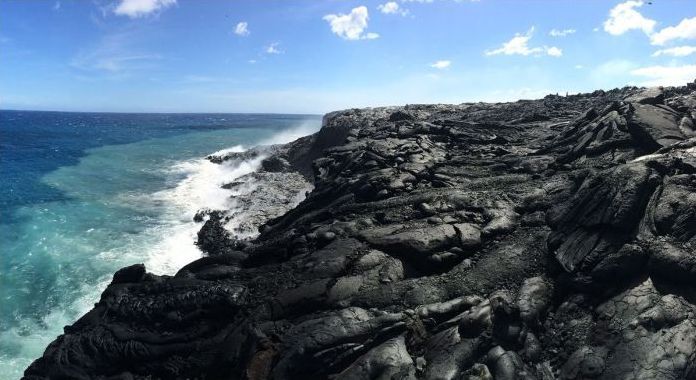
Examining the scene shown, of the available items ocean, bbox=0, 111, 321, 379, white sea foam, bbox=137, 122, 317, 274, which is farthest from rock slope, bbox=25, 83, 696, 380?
white sea foam, bbox=137, 122, 317, 274

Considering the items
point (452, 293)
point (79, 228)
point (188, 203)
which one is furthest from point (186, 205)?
point (452, 293)

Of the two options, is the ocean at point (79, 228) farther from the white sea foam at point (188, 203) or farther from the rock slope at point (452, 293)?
the rock slope at point (452, 293)

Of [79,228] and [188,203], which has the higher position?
[188,203]

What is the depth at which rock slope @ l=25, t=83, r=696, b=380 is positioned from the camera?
1270 centimetres

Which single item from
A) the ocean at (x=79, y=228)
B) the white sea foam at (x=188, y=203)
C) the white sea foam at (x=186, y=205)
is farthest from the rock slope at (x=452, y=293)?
the white sea foam at (x=186, y=205)

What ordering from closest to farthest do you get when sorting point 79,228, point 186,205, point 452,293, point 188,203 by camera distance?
point 452,293, point 79,228, point 186,205, point 188,203

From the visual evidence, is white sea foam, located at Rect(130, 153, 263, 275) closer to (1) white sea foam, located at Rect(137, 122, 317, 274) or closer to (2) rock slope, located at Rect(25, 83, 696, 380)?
→ (1) white sea foam, located at Rect(137, 122, 317, 274)

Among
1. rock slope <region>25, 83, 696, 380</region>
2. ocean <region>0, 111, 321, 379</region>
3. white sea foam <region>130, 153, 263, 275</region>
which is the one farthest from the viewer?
white sea foam <region>130, 153, 263, 275</region>

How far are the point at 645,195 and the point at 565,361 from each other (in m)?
7.91

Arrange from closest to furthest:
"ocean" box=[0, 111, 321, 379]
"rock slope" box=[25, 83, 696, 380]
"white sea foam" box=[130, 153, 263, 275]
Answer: "rock slope" box=[25, 83, 696, 380] < "ocean" box=[0, 111, 321, 379] < "white sea foam" box=[130, 153, 263, 275]

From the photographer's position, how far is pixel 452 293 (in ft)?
50.7

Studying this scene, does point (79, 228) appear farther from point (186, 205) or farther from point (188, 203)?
point (188, 203)

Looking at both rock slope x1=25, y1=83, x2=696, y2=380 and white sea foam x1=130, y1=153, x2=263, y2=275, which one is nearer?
rock slope x1=25, y1=83, x2=696, y2=380

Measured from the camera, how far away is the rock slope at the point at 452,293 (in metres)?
12.7
